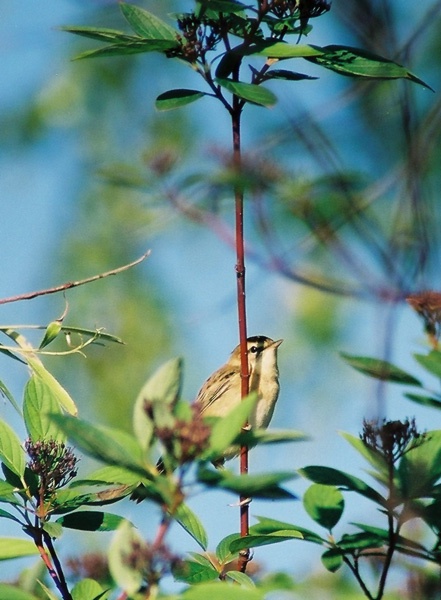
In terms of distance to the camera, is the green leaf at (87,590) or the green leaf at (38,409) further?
the green leaf at (38,409)

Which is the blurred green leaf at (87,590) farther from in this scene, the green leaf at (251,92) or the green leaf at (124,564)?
the green leaf at (251,92)

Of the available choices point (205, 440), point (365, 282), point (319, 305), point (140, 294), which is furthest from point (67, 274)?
point (205, 440)

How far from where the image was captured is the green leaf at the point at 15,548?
1112mm

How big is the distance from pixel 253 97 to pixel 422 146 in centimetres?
32

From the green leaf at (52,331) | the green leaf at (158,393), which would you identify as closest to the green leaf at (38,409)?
the green leaf at (52,331)

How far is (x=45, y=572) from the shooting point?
1.69 m

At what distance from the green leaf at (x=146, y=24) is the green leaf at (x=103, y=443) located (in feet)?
3.14

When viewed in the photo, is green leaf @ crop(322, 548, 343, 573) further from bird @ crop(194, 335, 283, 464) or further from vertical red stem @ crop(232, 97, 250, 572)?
bird @ crop(194, 335, 283, 464)

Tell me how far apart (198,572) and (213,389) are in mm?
2927

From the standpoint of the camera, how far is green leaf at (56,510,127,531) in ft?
5.04

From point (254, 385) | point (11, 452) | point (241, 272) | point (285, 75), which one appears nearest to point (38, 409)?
point (11, 452)

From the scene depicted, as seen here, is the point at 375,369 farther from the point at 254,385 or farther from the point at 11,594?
the point at 254,385

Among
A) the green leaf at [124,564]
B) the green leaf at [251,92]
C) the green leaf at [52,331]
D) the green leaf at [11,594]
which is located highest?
the green leaf at [251,92]

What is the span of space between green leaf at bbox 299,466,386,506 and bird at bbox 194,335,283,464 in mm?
2634
